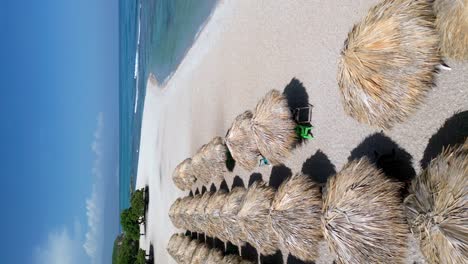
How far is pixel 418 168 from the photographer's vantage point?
5176 millimetres

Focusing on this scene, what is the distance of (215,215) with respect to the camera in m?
9.41

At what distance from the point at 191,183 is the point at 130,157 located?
31883 mm

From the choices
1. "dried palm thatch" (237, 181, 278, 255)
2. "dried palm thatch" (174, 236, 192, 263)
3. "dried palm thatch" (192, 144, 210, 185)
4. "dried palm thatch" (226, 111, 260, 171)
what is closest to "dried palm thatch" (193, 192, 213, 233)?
"dried palm thatch" (192, 144, 210, 185)

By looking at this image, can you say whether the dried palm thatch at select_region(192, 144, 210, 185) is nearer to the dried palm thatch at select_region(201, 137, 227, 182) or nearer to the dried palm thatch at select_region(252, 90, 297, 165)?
the dried palm thatch at select_region(201, 137, 227, 182)

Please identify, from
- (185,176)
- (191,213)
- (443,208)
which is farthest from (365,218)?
(185,176)

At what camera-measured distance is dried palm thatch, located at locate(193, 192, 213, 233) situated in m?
10.4

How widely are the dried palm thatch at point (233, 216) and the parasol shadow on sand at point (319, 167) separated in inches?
65.4

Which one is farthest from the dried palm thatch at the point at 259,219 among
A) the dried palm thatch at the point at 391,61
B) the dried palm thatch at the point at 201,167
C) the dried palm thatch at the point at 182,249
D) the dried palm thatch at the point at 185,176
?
the dried palm thatch at the point at 185,176

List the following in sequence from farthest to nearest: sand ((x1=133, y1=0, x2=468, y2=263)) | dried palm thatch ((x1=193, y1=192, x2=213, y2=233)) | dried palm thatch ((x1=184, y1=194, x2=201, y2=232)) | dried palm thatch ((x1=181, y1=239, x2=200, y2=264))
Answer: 1. dried palm thatch ((x1=184, y1=194, x2=201, y2=232))
2. dried palm thatch ((x1=181, y1=239, x2=200, y2=264))
3. dried palm thatch ((x1=193, y1=192, x2=213, y2=233))
4. sand ((x1=133, y1=0, x2=468, y2=263))

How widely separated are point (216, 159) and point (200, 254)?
2.51 m

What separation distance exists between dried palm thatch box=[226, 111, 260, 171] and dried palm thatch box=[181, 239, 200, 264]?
3.72m

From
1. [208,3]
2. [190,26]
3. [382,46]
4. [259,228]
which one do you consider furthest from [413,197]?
[190,26]

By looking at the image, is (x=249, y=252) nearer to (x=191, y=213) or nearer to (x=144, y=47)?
(x=191, y=213)

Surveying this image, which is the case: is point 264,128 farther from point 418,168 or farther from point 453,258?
point 453,258
